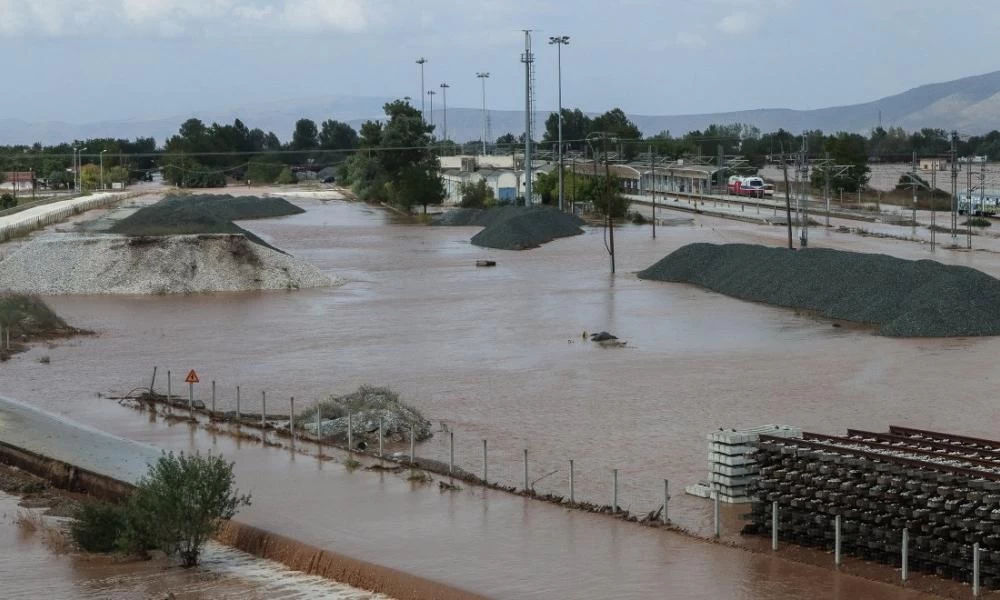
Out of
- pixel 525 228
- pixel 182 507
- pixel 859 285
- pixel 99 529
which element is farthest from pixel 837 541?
pixel 525 228

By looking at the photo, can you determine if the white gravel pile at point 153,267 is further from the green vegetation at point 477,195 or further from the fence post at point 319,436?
the green vegetation at point 477,195

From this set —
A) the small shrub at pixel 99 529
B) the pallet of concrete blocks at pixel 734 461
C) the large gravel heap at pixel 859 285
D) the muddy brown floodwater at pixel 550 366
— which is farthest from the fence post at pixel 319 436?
the large gravel heap at pixel 859 285

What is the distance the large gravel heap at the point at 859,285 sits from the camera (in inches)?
1321

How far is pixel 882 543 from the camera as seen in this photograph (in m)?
13.6

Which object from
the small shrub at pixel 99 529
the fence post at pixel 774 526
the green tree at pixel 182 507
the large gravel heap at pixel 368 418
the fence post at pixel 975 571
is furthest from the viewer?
the large gravel heap at pixel 368 418

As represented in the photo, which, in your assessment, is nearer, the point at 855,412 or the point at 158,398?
the point at 855,412

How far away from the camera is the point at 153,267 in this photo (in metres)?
46.8

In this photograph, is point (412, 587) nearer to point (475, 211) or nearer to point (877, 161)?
point (475, 211)

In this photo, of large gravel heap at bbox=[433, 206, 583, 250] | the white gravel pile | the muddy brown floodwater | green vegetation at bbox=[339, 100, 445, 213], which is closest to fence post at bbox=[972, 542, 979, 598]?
the muddy brown floodwater

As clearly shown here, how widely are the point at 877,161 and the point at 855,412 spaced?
450 feet

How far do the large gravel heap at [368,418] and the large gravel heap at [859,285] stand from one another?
15.5m

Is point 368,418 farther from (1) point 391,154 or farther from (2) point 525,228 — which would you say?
(1) point 391,154

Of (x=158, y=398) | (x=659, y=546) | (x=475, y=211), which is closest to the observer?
(x=659, y=546)

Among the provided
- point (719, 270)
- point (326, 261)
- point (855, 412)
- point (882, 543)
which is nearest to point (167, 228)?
point (326, 261)
